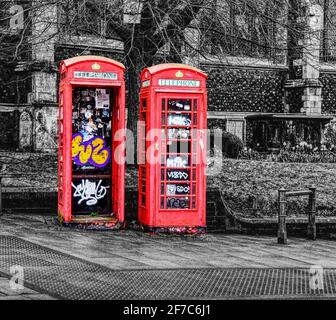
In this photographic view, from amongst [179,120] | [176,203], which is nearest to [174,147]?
[179,120]

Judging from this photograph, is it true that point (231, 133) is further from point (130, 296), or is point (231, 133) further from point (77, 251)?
point (130, 296)

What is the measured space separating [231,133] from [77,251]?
17791mm

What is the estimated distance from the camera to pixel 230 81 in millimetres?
29859

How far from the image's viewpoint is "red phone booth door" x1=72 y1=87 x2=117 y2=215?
44.5 feet

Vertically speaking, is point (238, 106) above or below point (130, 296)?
above

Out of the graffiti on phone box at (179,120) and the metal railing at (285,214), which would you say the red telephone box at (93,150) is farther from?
the metal railing at (285,214)

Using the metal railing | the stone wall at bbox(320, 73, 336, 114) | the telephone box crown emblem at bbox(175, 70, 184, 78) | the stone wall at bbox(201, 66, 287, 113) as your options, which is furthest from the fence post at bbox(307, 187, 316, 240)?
the stone wall at bbox(320, 73, 336, 114)

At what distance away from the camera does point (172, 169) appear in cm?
1354

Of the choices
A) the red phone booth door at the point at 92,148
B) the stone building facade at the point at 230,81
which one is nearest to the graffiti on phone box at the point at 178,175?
the red phone booth door at the point at 92,148

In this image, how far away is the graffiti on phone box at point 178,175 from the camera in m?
13.5

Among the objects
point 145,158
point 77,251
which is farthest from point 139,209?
point 77,251

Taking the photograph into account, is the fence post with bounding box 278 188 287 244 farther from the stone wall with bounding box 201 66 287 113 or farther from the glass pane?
the stone wall with bounding box 201 66 287 113

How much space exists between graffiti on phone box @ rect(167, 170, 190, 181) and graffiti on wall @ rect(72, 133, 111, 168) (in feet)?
3.69

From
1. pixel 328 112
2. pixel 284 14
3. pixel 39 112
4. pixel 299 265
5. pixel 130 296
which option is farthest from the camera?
pixel 328 112
